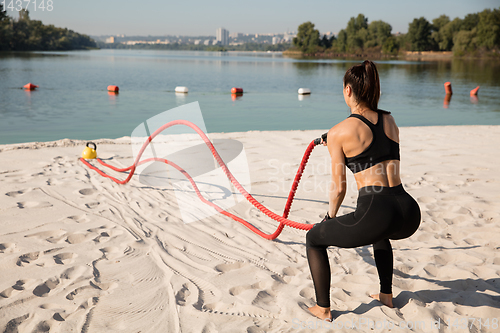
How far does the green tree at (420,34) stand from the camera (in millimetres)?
122125

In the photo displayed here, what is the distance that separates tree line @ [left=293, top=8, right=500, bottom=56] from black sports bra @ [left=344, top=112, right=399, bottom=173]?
375ft

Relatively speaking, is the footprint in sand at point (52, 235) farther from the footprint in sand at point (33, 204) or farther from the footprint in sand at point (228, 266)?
the footprint in sand at point (228, 266)

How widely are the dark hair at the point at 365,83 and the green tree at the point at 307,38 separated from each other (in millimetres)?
166955

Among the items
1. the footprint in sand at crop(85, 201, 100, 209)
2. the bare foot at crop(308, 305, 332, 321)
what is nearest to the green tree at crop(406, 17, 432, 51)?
the footprint in sand at crop(85, 201, 100, 209)

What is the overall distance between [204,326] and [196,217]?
2365mm

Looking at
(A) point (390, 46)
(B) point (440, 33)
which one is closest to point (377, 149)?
(B) point (440, 33)

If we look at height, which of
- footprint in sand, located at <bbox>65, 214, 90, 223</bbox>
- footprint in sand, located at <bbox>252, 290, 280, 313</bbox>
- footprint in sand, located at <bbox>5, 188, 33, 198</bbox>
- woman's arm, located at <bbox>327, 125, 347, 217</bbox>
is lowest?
Result: footprint in sand, located at <bbox>252, 290, 280, 313</bbox>

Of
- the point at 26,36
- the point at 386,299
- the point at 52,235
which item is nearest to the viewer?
the point at 386,299

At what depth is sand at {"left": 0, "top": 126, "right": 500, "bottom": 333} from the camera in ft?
9.36

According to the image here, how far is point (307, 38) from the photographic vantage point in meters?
165

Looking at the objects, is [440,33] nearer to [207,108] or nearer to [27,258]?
[207,108]

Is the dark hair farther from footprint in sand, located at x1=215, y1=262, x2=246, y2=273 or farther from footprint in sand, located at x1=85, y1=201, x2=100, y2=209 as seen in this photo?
footprint in sand, located at x1=85, y1=201, x2=100, y2=209

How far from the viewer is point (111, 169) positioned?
726cm

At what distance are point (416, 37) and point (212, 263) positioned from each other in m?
141
